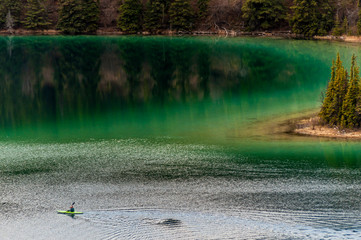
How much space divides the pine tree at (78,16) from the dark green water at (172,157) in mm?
42060

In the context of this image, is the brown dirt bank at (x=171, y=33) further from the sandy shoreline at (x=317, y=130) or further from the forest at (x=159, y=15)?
the sandy shoreline at (x=317, y=130)

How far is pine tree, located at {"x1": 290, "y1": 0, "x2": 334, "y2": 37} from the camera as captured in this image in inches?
4131

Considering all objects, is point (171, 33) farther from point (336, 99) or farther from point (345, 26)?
point (336, 99)

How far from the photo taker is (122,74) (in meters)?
73.6

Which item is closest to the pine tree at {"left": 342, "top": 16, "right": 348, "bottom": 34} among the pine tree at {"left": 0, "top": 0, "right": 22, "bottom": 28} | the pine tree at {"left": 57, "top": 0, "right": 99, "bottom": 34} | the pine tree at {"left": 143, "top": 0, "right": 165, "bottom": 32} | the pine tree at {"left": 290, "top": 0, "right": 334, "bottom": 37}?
the pine tree at {"left": 290, "top": 0, "right": 334, "bottom": 37}

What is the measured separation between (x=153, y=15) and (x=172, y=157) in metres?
82.3

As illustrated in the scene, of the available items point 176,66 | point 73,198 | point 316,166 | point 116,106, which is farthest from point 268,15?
point 73,198

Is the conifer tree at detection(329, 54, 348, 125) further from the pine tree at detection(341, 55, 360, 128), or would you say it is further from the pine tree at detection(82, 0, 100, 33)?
the pine tree at detection(82, 0, 100, 33)

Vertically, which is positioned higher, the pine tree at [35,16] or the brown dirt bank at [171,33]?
the pine tree at [35,16]

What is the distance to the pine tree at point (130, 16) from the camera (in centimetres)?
11525

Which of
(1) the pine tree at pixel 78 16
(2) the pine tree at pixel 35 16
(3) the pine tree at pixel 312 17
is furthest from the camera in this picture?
(2) the pine tree at pixel 35 16

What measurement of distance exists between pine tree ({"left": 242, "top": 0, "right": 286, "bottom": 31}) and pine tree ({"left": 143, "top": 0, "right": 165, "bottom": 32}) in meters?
17.7

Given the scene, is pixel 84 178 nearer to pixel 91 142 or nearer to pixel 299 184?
pixel 91 142

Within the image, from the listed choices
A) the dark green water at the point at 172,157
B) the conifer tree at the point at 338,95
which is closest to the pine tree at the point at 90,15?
the dark green water at the point at 172,157
